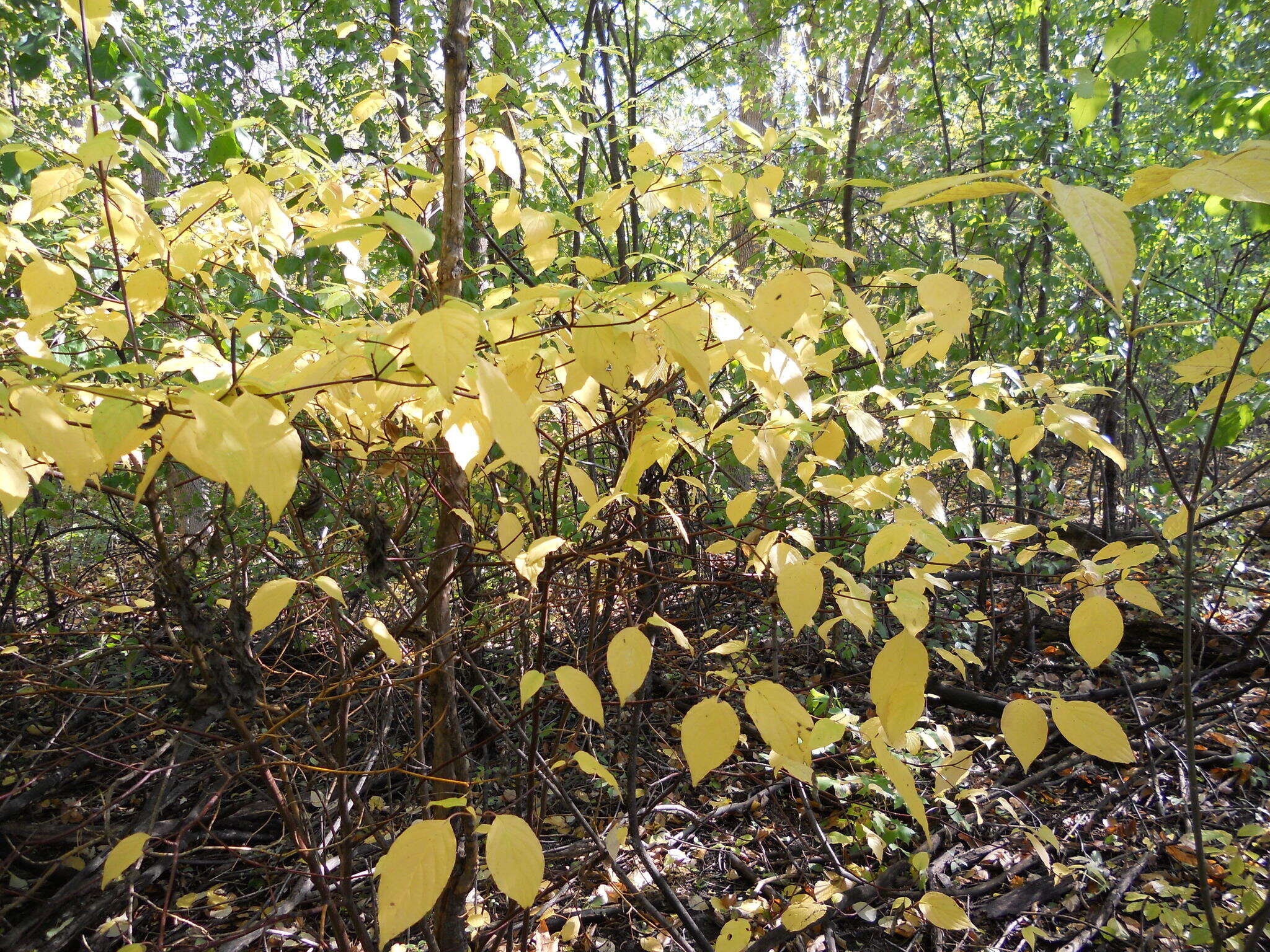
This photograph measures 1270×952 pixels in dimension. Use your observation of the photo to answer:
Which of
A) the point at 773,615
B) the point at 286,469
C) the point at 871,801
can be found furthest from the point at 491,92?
the point at 871,801

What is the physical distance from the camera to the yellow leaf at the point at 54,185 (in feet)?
3.00

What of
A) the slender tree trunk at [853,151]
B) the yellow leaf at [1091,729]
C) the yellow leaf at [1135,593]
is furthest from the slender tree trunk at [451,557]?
the slender tree trunk at [853,151]

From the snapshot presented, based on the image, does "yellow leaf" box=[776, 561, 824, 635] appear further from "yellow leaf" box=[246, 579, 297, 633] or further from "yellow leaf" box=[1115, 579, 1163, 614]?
"yellow leaf" box=[246, 579, 297, 633]

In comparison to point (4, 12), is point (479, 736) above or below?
below

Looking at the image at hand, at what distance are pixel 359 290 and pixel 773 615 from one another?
4.29 ft

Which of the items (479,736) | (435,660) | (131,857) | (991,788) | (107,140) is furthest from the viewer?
(479,736)

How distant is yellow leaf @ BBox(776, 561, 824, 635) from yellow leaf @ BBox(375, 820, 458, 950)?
1.57 feet

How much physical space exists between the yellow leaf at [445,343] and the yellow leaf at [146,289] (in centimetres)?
75

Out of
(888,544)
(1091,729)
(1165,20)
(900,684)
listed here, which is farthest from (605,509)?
(1165,20)

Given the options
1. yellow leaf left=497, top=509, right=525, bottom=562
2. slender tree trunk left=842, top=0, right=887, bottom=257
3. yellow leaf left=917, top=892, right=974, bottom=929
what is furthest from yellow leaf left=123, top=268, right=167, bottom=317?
slender tree trunk left=842, top=0, right=887, bottom=257

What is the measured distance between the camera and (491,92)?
47.1 inches

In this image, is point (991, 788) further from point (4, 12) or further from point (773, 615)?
point (4, 12)

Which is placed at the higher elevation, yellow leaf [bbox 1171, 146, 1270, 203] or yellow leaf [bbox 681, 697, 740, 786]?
yellow leaf [bbox 1171, 146, 1270, 203]

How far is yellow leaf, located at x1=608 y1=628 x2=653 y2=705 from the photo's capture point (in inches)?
35.0
